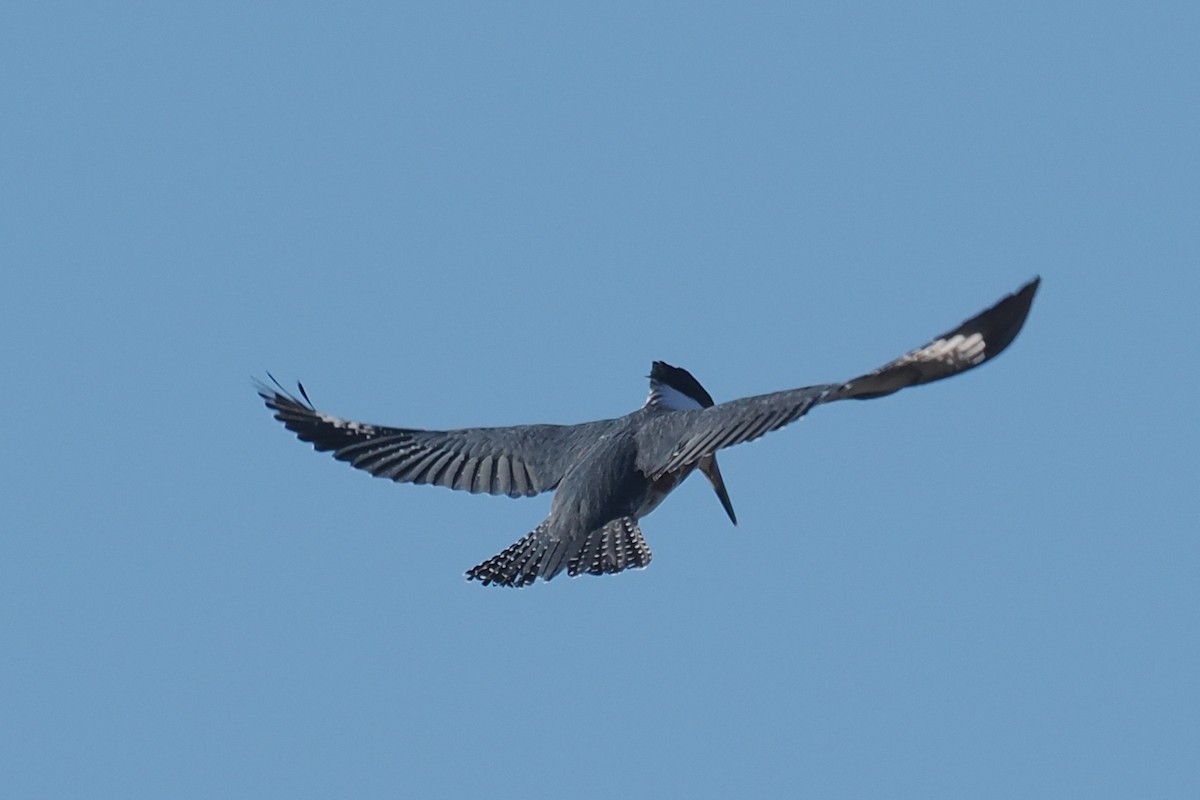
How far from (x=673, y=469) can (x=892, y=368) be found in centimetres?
163

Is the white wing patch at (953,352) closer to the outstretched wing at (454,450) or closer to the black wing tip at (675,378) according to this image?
the outstretched wing at (454,450)

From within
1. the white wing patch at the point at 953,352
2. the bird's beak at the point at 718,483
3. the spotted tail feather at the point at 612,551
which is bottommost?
the white wing patch at the point at 953,352

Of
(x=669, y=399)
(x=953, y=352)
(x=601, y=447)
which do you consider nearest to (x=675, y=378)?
(x=669, y=399)

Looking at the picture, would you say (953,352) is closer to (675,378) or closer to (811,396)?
(811,396)

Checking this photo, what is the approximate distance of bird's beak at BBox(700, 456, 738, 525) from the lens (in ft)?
40.5

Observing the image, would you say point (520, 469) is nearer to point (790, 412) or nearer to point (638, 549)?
point (638, 549)

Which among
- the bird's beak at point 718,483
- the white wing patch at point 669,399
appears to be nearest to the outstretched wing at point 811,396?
the white wing patch at point 669,399

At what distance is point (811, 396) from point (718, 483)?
10.3 ft

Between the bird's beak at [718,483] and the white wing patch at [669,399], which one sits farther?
the bird's beak at [718,483]

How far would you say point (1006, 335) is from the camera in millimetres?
8750

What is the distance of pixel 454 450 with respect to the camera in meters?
11.2

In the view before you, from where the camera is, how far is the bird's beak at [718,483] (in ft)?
40.5

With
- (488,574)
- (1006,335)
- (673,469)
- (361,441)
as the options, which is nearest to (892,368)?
(1006,335)

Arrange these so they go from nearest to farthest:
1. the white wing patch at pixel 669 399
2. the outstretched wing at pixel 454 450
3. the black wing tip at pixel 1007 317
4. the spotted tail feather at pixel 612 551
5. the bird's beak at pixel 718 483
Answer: the black wing tip at pixel 1007 317 → the spotted tail feather at pixel 612 551 → the outstretched wing at pixel 454 450 → the white wing patch at pixel 669 399 → the bird's beak at pixel 718 483
